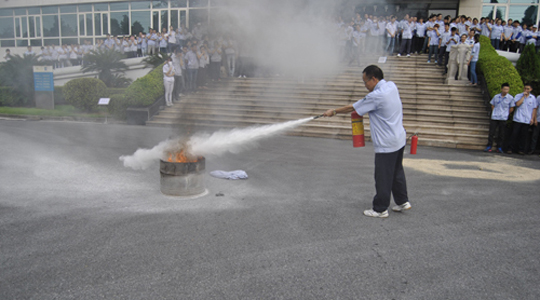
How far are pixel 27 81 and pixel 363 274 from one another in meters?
16.8

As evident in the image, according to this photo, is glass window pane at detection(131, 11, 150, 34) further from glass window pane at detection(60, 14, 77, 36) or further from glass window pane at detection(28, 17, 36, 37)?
glass window pane at detection(28, 17, 36, 37)

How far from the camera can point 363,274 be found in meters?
3.07

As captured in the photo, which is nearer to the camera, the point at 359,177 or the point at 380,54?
the point at 359,177

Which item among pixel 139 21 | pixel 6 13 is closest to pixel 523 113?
pixel 139 21

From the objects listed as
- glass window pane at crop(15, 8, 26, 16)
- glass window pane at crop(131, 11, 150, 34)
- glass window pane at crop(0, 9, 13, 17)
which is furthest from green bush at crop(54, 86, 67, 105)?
glass window pane at crop(0, 9, 13, 17)

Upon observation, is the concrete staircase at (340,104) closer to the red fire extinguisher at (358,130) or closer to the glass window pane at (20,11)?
the glass window pane at (20,11)

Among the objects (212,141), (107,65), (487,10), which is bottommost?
(212,141)

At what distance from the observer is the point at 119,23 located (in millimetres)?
10508

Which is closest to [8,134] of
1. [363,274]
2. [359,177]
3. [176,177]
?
[176,177]

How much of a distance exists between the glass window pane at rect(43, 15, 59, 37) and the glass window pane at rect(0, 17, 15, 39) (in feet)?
1.79

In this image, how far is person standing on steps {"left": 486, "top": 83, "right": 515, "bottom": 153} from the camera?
9234 millimetres

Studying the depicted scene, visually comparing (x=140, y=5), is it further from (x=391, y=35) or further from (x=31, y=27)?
(x=391, y=35)

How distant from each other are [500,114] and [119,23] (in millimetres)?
10738

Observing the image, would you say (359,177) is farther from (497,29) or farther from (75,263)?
(497,29)
